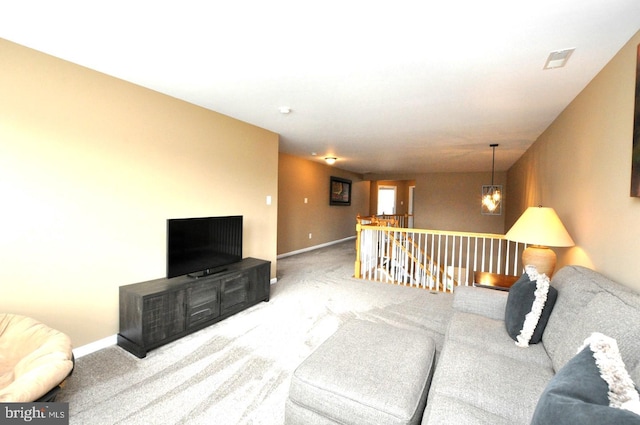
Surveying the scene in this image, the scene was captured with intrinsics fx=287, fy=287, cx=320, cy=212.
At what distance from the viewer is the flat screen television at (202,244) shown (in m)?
2.77

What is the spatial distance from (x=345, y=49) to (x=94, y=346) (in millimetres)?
3141

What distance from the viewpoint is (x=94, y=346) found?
2.46 m

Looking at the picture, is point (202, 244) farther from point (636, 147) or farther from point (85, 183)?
point (636, 147)

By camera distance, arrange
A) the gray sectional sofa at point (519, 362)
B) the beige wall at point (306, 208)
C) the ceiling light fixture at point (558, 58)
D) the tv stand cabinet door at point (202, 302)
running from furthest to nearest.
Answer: the beige wall at point (306, 208), the tv stand cabinet door at point (202, 302), the ceiling light fixture at point (558, 58), the gray sectional sofa at point (519, 362)

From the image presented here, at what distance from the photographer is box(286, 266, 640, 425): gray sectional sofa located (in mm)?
1130

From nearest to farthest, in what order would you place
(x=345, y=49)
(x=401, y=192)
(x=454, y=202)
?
(x=345, y=49) < (x=454, y=202) < (x=401, y=192)

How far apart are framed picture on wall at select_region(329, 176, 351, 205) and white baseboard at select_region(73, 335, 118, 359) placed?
5.99 m

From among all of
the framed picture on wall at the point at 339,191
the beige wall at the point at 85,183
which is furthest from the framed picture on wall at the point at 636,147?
the framed picture on wall at the point at 339,191

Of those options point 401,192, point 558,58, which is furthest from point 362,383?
point 401,192

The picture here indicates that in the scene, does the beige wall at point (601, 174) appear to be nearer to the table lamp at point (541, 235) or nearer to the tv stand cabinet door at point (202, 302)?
the table lamp at point (541, 235)

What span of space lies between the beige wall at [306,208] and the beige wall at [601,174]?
449cm

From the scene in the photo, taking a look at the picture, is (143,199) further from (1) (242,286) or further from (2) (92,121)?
(1) (242,286)

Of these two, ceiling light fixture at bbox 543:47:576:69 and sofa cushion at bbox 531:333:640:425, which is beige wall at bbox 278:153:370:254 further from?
sofa cushion at bbox 531:333:640:425

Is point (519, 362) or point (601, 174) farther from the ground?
point (601, 174)
